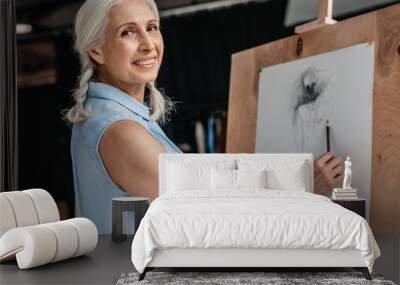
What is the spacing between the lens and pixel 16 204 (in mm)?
4262

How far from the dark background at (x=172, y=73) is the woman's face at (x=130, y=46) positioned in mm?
136

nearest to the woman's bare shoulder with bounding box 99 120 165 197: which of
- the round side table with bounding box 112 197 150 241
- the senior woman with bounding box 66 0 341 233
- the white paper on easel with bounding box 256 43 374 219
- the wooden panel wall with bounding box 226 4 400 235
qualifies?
the senior woman with bounding box 66 0 341 233

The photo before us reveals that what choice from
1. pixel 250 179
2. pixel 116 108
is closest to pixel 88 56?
pixel 116 108

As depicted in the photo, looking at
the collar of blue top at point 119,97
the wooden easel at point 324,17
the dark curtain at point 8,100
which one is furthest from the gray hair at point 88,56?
the wooden easel at point 324,17

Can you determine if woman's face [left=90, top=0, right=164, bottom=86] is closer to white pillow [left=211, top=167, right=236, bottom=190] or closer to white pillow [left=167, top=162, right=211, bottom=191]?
white pillow [left=167, top=162, right=211, bottom=191]

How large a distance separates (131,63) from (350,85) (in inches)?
76.1

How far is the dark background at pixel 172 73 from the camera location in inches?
225

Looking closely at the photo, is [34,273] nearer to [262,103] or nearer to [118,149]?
[118,149]

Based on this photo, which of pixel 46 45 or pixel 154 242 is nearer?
pixel 154 242

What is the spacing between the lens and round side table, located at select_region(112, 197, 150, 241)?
5.02 metres

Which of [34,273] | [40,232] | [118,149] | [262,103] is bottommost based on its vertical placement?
[34,273]

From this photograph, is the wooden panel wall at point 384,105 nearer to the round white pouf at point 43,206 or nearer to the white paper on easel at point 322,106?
the white paper on easel at point 322,106

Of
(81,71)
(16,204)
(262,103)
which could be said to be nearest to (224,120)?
(262,103)

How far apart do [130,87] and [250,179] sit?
151cm
